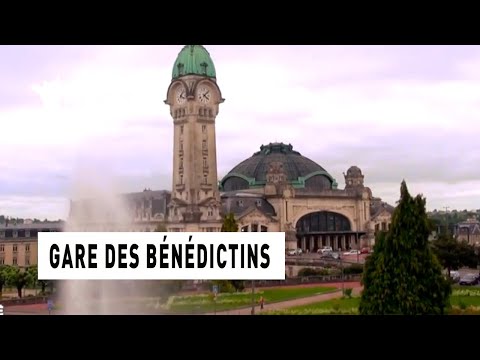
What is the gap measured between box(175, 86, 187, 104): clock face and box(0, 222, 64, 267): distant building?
18.4 ft

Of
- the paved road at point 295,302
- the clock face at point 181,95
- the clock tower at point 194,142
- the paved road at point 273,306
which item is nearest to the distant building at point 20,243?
the paved road at point 273,306

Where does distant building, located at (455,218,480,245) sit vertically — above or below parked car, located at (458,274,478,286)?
above

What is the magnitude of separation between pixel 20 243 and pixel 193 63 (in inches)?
333

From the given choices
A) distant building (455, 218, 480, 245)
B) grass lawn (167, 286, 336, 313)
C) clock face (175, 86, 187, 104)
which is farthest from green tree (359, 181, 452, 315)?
clock face (175, 86, 187, 104)

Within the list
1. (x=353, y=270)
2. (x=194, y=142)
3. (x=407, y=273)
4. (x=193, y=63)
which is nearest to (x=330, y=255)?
(x=353, y=270)

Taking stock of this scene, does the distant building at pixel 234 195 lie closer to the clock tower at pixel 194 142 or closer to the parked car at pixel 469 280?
the clock tower at pixel 194 142

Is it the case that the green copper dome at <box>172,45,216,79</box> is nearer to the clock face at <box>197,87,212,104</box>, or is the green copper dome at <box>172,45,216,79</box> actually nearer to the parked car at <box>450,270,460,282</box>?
the clock face at <box>197,87,212,104</box>

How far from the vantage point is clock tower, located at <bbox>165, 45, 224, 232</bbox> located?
17.7m

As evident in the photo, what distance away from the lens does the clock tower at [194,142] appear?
17.7 m

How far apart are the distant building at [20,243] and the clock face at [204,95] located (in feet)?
20.7

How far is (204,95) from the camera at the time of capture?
1800 centimetres

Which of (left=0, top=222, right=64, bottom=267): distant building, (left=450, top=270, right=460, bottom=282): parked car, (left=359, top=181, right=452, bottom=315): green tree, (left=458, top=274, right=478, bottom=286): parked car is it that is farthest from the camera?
(left=450, top=270, right=460, bottom=282): parked car

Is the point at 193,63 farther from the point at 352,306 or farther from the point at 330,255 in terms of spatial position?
the point at 352,306
